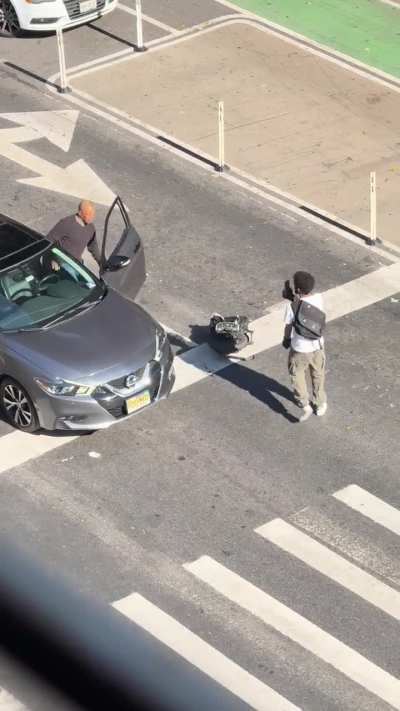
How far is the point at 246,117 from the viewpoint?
16.6 m

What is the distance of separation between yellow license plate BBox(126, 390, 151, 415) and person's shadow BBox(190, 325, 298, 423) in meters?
1.46

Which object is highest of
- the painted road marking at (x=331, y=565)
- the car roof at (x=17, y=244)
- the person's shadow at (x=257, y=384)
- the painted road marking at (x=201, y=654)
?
the car roof at (x=17, y=244)

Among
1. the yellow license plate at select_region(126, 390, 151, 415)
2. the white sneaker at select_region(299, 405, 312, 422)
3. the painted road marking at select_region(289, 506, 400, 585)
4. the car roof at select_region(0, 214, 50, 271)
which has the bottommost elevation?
the white sneaker at select_region(299, 405, 312, 422)

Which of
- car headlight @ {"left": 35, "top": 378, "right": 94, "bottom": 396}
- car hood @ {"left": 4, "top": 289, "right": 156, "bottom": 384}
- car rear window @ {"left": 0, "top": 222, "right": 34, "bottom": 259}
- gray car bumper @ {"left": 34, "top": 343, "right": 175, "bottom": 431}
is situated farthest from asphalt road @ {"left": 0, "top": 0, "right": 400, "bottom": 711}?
car rear window @ {"left": 0, "top": 222, "right": 34, "bottom": 259}

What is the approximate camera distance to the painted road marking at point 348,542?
8.72m

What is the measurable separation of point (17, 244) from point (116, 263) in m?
1.00

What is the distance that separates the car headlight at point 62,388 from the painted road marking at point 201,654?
2092 mm

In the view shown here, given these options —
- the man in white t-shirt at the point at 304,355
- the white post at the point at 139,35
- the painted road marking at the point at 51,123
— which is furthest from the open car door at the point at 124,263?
the white post at the point at 139,35

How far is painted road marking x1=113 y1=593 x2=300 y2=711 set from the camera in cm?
732

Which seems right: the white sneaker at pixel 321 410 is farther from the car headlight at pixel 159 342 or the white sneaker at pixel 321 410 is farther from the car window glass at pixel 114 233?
the car window glass at pixel 114 233

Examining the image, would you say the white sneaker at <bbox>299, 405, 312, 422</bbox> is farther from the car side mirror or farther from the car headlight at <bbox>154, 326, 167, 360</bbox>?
the car side mirror

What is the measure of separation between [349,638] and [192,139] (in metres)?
9.81

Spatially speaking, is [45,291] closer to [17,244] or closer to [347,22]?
[17,244]

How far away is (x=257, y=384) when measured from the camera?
11211mm
